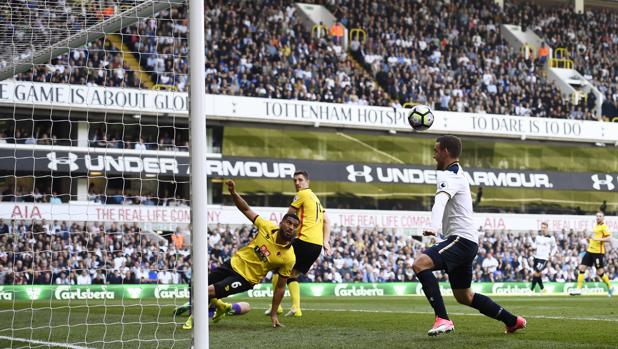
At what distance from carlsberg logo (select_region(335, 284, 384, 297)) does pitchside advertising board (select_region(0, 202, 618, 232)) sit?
4139 millimetres

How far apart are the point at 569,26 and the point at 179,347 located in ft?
145

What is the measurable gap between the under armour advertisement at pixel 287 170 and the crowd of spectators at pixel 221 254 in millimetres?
2113

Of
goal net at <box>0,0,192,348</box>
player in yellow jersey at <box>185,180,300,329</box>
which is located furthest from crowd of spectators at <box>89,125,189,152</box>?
player in yellow jersey at <box>185,180,300,329</box>

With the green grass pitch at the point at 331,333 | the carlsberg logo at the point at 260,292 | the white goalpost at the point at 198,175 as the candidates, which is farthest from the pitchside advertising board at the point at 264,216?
the white goalpost at the point at 198,175

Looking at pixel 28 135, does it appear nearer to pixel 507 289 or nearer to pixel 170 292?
pixel 170 292

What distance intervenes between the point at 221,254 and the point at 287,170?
6.50 meters

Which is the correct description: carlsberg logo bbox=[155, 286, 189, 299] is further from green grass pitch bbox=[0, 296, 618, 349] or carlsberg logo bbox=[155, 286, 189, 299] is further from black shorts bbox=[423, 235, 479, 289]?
black shorts bbox=[423, 235, 479, 289]

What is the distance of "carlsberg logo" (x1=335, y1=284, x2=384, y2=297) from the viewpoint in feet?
102

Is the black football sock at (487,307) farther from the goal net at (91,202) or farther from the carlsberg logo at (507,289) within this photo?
the carlsberg logo at (507,289)

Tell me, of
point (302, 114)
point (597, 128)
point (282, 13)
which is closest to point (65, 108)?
point (302, 114)

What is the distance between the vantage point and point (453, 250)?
9336mm

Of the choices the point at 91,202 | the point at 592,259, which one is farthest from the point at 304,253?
the point at 91,202

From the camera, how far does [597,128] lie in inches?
1683

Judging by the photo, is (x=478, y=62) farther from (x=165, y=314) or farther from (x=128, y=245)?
(x=165, y=314)
